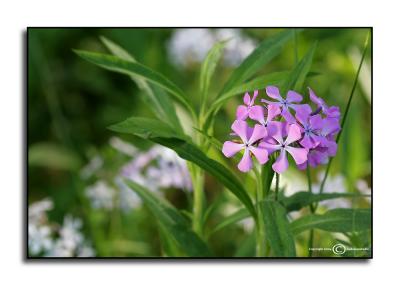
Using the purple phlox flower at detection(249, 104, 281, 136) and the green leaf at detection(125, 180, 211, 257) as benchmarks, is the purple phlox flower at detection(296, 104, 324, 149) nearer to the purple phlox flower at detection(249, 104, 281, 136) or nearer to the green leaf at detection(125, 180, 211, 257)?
the purple phlox flower at detection(249, 104, 281, 136)

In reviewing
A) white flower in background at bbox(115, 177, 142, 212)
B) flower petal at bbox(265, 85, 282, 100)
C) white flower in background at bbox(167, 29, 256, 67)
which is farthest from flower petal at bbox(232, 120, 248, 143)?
white flower in background at bbox(167, 29, 256, 67)

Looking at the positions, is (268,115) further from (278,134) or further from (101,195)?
(101,195)

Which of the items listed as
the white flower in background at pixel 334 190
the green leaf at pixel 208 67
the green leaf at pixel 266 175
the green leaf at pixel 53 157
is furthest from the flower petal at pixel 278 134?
the green leaf at pixel 53 157

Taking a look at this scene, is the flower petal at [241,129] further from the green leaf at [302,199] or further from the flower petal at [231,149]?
the green leaf at [302,199]

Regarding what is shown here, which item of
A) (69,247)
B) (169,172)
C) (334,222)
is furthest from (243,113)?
(69,247)

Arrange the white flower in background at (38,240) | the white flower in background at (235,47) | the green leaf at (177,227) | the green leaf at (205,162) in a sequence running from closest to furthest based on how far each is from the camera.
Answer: the green leaf at (205,162) → the green leaf at (177,227) → the white flower in background at (38,240) → the white flower in background at (235,47)
